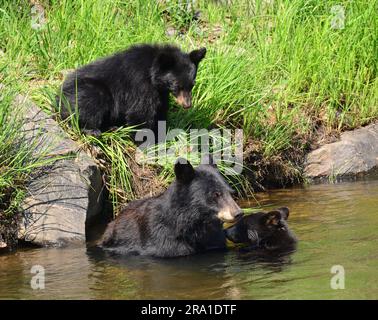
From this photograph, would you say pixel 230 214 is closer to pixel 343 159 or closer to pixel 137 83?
pixel 137 83

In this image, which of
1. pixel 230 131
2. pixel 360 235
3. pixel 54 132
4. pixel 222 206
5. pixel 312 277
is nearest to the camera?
pixel 312 277

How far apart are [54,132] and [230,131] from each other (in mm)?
2089

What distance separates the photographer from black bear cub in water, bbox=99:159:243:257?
6582 mm

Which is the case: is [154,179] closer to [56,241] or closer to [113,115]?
[113,115]

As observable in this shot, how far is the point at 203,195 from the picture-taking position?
658 cm

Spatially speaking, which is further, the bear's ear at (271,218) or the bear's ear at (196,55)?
the bear's ear at (196,55)

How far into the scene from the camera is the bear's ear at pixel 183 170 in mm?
6516

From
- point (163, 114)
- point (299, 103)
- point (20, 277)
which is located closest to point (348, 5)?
point (299, 103)

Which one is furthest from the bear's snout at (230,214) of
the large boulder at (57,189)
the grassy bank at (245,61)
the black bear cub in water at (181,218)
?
the grassy bank at (245,61)

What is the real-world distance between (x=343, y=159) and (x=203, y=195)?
390 cm

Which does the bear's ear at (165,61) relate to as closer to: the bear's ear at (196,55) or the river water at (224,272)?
the bear's ear at (196,55)

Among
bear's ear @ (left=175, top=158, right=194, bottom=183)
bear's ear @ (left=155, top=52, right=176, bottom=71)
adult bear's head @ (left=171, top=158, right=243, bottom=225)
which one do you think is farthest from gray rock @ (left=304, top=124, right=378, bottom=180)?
bear's ear @ (left=175, top=158, right=194, bottom=183)

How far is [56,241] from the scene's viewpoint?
23.7 feet

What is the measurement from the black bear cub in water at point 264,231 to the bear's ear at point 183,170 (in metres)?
0.76
